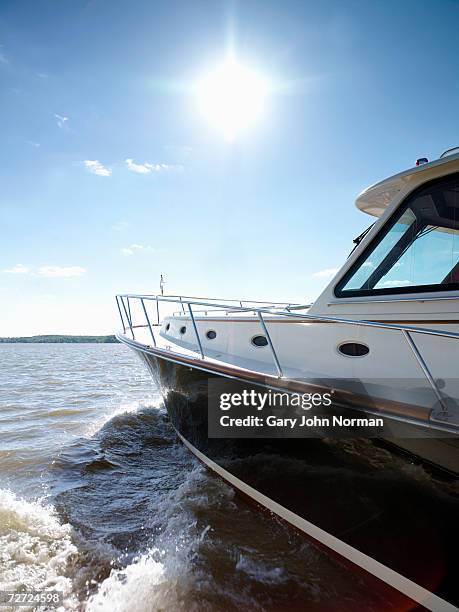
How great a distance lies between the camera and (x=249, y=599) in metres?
2.63

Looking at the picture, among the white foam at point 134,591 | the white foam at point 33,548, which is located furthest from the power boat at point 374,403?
the white foam at point 33,548

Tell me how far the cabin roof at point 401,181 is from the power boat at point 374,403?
0.04 ft

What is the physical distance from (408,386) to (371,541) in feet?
3.48

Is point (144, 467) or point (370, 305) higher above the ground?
point (370, 305)

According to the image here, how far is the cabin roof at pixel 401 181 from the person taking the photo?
2.77 metres

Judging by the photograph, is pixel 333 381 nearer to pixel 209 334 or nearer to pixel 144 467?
pixel 209 334

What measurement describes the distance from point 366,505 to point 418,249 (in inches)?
79.9

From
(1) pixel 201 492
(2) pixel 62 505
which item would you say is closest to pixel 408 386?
(1) pixel 201 492

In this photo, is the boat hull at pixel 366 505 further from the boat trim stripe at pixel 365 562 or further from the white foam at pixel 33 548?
the white foam at pixel 33 548

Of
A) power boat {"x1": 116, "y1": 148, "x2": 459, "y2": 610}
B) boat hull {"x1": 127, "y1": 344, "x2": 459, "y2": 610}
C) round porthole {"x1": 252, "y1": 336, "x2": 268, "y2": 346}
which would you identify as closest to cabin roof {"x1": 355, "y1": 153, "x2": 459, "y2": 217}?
power boat {"x1": 116, "y1": 148, "x2": 459, "y2": 610}

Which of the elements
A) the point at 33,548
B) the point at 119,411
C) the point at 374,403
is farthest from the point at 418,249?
the point at 119,411

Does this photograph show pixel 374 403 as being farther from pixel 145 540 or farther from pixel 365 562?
pixel 145 540

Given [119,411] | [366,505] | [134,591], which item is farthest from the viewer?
[119,411]

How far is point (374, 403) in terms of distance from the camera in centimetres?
217
